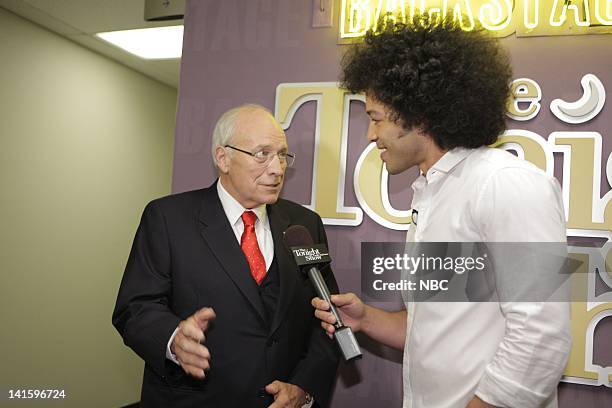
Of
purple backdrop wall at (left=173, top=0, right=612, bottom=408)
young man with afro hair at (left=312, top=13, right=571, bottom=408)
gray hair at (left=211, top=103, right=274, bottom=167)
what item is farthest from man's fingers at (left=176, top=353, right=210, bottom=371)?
purple backdrop wall at (left=173, top=0, right=612, bottom=408)

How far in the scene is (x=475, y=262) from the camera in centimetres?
153

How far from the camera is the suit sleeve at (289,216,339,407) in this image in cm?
209

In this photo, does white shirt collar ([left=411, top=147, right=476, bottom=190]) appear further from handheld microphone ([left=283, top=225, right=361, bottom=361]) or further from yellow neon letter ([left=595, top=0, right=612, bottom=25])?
yellow neon letter ([left=595, top=0, right=612, bottom=25])

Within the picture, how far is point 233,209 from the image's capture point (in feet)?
7.37

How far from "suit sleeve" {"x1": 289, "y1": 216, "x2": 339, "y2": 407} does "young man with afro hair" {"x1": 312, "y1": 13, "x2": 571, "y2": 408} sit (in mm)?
332

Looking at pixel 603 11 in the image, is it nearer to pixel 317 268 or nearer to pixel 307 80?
pixel 307 80

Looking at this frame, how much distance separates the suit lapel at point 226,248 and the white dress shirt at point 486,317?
0.60 metres

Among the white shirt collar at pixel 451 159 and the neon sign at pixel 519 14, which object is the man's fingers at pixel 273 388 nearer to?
the white shirt collar at pixel 451 159

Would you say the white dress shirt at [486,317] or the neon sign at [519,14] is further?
the neon sign at [519,14]

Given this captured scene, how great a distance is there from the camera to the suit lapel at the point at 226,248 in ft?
6.72

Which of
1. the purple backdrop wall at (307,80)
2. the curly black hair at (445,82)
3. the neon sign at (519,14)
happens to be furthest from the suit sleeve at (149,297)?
the neon sign at (519,14)

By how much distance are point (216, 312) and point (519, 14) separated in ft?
5.91

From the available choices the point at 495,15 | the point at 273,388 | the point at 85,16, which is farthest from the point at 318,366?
the point at 85,16

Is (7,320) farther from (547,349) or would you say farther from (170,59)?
(547,349)
